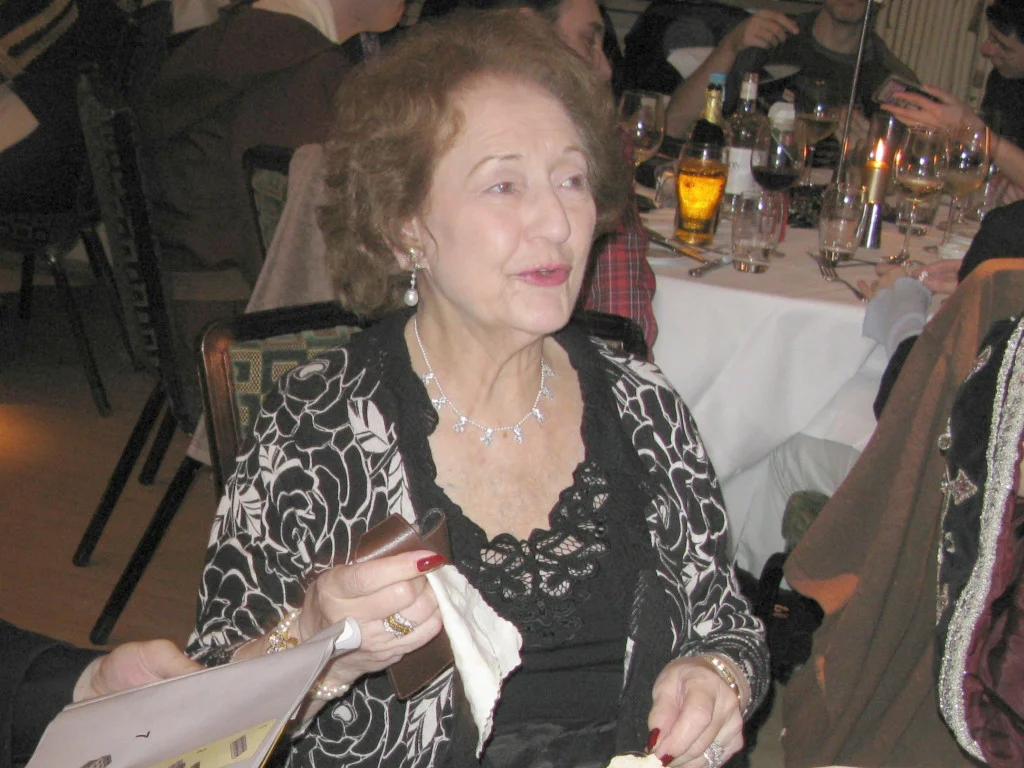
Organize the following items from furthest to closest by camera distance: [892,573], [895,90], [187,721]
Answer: [895,90]
[892,573]
[187,721]

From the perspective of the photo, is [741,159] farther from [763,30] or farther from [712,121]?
[763,30]

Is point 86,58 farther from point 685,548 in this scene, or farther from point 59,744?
point 59,744

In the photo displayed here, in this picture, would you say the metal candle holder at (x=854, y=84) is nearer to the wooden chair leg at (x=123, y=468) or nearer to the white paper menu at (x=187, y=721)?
the wooden chair leg at (x=123, y=468)

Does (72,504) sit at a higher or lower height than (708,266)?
lower

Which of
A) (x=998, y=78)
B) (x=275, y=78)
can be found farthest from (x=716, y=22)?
(x=275, y=78)

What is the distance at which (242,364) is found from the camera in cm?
153

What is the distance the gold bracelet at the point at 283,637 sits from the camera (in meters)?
1.19

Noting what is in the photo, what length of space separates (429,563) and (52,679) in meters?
0.45

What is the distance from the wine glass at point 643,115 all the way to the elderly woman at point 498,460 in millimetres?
1604

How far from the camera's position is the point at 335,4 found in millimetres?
3555

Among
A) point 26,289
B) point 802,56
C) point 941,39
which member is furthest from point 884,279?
point 941,39

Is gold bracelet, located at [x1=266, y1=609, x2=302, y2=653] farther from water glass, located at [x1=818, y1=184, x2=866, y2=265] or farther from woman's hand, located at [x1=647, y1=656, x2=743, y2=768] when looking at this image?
water glass, located at [x1=818, y1=184, x2=866, y2=265]

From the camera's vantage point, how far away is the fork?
7.98 feet

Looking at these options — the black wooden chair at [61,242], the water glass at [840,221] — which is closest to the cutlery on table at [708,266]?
the water glass at [840,221]
